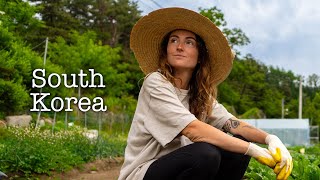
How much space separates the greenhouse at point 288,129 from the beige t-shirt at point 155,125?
23252mm

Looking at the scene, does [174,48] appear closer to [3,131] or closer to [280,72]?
[3,131]

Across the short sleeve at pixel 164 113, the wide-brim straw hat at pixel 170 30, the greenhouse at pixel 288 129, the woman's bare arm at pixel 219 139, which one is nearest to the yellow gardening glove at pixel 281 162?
the woman's bare arm at pixel 219 139

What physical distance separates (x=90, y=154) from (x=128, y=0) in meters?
35.3

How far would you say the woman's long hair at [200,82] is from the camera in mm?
2973

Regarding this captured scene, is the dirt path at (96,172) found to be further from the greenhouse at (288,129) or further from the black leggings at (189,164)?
the greenhouse at (288,129)

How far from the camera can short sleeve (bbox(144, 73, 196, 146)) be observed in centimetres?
270

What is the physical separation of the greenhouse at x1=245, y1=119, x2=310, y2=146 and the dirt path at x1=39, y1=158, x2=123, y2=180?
1737 cm

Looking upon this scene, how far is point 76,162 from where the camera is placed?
318 inches

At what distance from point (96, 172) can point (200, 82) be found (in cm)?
556

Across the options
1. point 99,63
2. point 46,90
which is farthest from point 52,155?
point 99,63

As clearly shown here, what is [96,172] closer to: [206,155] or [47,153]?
[47,153]

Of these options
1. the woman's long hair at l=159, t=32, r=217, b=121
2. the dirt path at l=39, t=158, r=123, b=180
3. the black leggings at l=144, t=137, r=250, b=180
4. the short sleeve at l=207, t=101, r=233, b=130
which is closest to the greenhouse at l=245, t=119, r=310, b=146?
the dirt path at l=39, t=158, r=123, b=180

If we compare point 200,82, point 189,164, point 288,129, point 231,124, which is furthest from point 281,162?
point 288,129

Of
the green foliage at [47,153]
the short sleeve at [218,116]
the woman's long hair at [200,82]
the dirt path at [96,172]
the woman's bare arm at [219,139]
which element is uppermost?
the woman's long hair at [200,82]
